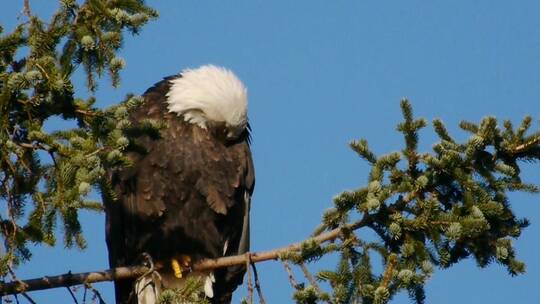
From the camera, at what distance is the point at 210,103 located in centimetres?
602

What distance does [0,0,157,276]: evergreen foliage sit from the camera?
11.9ft

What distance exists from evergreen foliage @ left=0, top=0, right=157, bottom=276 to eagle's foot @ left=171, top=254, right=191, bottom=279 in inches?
82.1

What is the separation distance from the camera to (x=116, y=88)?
156 inches

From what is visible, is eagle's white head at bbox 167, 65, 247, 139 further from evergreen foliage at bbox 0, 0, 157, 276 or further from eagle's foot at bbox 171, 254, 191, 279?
evergreen foliage at bbox 0, 0, 157, 276

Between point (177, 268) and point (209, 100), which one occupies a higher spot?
point (209, 100)

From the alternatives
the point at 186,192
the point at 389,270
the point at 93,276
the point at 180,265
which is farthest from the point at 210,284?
the point at 389,270

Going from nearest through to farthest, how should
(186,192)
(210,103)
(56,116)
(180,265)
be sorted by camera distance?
1. (56,116)
2. (186,192)
3. (180,265)
4. (210,103)

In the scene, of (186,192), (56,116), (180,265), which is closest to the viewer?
(56,116)

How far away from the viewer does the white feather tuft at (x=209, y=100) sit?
6.01 metres

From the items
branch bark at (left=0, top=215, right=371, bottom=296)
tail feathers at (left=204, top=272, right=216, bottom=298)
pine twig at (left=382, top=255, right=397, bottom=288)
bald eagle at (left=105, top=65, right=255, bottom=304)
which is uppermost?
bald eagle at (left=105, top=65, right=255, bottom=304)

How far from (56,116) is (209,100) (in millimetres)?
2230

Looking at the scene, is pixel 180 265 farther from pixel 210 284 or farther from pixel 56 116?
pixel 56 116

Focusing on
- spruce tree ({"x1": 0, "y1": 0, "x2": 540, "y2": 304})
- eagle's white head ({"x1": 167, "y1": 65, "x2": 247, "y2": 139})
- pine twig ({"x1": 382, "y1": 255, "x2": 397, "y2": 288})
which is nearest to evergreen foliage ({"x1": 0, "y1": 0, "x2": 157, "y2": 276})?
spruce tree ({"x1": 0, "y1": 0, "x2": 540, "y2": 304})

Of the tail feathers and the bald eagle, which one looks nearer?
the bald eagle
